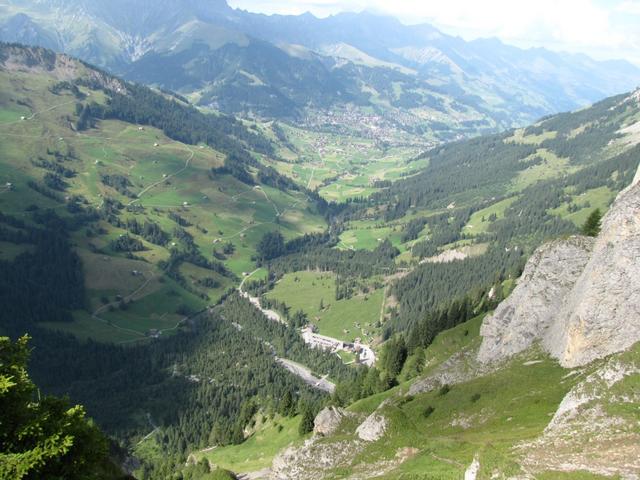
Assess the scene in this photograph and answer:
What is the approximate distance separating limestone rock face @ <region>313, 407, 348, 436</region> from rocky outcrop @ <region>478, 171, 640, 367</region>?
97.1 feet

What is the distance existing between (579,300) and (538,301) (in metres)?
14.7

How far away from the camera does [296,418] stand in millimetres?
133000

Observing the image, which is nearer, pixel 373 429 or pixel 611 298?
pixel 611 298

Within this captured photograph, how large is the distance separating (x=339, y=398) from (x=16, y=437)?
112864 millimetres

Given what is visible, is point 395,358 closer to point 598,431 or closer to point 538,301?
point 538,301

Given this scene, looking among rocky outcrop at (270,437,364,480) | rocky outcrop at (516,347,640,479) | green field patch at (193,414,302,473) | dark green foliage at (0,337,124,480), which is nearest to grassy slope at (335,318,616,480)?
rocky outcrop at (516,347,640,479)

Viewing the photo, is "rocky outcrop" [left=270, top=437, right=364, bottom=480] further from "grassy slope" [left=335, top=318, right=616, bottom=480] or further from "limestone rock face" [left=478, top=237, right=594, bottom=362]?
"limestone rock face" [left=478, top=237, right=594, bottom=362]

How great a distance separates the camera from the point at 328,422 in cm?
9669

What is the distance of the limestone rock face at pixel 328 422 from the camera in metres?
95.2

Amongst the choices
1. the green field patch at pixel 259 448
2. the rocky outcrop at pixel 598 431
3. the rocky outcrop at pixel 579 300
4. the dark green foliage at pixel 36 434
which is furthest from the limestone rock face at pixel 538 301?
the dark green foliage at pixel 36 434

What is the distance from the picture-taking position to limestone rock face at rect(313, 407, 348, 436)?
95188 mm


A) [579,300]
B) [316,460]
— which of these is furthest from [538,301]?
[316,460]

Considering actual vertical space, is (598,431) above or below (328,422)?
above

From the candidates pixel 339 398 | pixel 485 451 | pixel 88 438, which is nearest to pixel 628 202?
pixel 485 451
